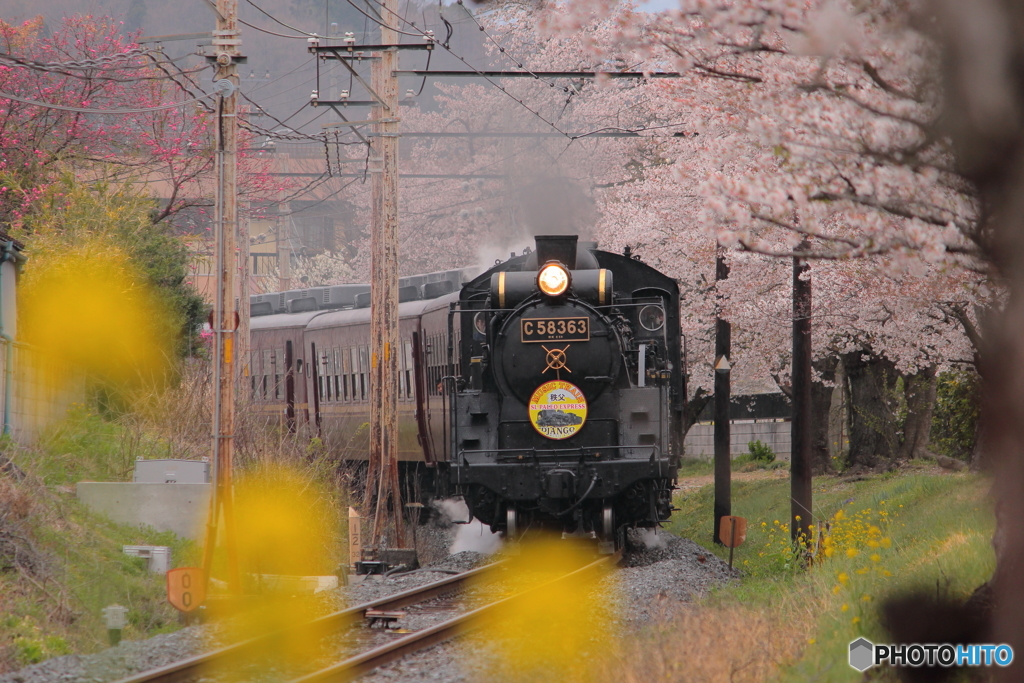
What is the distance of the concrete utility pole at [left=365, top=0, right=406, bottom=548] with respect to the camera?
15.9 meters

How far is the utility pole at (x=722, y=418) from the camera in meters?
18.3

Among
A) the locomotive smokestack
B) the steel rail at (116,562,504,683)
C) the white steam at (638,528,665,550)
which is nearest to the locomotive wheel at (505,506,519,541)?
the steel rail at (116,562,504,683)

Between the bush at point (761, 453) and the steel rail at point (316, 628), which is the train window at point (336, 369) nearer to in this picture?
the steel rail at point (316, 628)

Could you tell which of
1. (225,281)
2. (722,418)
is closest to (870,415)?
(722,418)

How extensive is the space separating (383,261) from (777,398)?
1210 inches

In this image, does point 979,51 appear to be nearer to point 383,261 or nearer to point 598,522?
point 598,522

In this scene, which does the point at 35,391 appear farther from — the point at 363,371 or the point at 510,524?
the point at 510,524

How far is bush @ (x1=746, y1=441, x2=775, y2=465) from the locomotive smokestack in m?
21.1

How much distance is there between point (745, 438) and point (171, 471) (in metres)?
26.6

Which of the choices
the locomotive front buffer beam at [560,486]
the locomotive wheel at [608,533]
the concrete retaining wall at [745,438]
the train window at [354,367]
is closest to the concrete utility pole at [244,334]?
the train window at [354,367]

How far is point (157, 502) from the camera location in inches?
520

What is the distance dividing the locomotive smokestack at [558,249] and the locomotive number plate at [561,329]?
84 centimetres

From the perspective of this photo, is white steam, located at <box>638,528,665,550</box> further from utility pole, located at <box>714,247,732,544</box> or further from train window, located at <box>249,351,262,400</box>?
train window, located at <box>249,351,262,400</box>

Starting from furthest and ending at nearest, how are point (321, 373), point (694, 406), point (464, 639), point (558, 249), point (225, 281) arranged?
point (694, 406) → point (321, 373) → point (558, 249) → point (225, 281) → point (464, 639)
